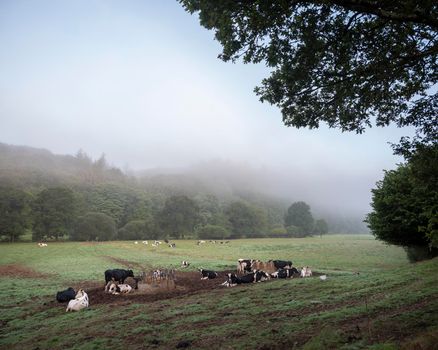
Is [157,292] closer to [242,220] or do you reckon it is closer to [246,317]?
[246,317]

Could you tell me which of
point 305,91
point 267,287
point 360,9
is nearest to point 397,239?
point 267,287

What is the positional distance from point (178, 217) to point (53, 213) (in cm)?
3608

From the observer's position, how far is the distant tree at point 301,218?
13800cm

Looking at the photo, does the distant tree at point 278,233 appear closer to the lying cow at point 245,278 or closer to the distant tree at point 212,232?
the distant tree at point 212,232

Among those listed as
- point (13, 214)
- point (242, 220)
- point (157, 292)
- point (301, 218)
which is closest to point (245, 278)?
point (157, 292)

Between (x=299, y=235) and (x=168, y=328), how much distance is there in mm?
121293

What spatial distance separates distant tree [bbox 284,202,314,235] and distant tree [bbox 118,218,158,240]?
204 ft

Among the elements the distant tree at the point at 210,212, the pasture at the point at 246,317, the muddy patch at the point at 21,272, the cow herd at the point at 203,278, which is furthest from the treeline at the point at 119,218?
the pasture at the point at 246,317

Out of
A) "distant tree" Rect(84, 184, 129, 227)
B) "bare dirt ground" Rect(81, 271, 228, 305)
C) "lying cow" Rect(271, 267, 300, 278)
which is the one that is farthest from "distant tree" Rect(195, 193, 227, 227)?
"bare dirt ground" Rect(81, 271, 228, 305)

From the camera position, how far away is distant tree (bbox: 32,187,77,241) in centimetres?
8004

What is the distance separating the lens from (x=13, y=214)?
74.6m

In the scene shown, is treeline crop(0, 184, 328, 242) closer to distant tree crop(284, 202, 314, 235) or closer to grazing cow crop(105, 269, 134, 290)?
distant tree crop(284, 202, 314, 235)

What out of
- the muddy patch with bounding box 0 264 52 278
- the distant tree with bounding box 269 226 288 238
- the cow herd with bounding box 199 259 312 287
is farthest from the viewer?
the distant tree with bounding box 269 226 288 238

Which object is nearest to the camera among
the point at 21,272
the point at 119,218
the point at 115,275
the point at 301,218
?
the point at 115,275
